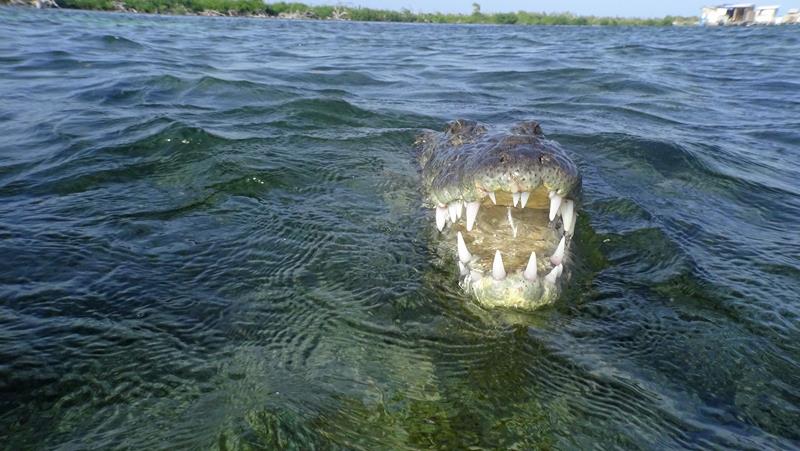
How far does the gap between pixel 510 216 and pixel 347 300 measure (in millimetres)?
949

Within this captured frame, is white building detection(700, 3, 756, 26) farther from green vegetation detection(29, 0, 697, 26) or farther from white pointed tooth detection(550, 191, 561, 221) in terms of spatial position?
white pointed tooth detection(550, 191, 561, 221)

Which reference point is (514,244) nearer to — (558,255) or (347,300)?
(558,255)

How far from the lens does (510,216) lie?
2.91 meters

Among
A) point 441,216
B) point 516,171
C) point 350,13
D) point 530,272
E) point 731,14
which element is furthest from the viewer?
point 350,13

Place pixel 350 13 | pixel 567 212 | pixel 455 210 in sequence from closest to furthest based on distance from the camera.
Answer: pixel 567 212 < pixel 455 210 < pixel 350 13

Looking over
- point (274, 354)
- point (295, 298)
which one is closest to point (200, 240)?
point (295, 298)

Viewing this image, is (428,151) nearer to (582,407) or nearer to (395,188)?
(395,188)

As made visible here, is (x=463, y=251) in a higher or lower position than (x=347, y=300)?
higher

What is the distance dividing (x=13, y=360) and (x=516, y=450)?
1.98m

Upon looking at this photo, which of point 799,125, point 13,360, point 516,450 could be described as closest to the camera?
point 516,450

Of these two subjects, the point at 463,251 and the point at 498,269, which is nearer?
the point at 498,269

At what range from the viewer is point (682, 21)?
212ft

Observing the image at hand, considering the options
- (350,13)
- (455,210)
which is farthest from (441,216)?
(350,13)

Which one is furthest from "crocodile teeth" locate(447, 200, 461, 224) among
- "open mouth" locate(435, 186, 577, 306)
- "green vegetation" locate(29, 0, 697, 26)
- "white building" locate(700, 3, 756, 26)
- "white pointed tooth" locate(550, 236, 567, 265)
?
"white building" locate(700, 3, 756, 26)
